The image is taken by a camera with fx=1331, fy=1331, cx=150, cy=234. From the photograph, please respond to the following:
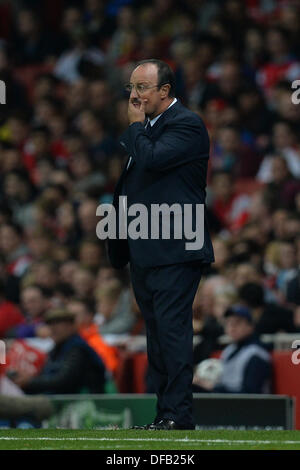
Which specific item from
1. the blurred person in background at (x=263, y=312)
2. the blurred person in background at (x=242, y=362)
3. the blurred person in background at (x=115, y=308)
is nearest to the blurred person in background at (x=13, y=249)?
the blurred person in background at (x=115, y=308)

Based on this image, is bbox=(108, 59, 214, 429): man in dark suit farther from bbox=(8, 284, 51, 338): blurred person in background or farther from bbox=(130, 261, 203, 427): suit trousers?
bbox=(8, 284, 51, 338): blurred person in background

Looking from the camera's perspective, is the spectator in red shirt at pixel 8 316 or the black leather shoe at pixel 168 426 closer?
the black leather shoe at pixel 168 426

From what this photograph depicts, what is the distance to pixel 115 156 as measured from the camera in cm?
1544

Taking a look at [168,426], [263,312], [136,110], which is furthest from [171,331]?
[263,312]

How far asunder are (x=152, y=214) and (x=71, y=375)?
4395mm

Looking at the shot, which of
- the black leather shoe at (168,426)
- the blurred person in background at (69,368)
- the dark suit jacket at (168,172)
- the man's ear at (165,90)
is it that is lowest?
the black leather shoe at (168,426)

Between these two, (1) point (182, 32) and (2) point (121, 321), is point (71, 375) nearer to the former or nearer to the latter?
(2) point (121, 321)

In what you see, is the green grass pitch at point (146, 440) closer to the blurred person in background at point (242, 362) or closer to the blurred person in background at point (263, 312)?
the blurred person in background at point (242, 362)

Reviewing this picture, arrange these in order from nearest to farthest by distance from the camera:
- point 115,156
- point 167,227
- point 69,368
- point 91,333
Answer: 1. point 167,227
2. point 69,368
3. point 91,333
4. point 115,156

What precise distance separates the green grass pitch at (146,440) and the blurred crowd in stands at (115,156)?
379 cm

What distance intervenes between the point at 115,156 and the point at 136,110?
859cm

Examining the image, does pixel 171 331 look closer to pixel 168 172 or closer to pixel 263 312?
pixel 168 172

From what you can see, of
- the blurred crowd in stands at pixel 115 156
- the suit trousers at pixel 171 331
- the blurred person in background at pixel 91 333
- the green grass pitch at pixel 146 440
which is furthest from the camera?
the blurred person in background at pixel 91 333

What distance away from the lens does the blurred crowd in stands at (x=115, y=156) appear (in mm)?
11375
